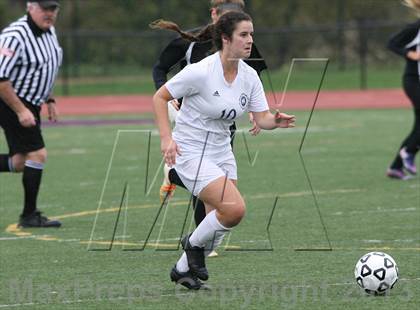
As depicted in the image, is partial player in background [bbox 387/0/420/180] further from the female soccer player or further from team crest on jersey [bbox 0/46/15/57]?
the female soccer player

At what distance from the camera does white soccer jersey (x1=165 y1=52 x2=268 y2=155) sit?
23.1ft

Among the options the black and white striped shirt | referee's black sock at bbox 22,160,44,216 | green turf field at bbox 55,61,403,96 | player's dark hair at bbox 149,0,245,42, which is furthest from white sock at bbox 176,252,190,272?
green turf field at bbox 55,61,403,96

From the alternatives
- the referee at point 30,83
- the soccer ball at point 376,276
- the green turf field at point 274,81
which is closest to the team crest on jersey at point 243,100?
the soccer ball at point 376,276

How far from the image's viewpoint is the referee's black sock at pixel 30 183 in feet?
34.3

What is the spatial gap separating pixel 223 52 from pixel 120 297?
1734 millimetres

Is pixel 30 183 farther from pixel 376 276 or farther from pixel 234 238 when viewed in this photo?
pixel 376 276

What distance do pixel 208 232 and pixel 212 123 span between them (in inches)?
28.5

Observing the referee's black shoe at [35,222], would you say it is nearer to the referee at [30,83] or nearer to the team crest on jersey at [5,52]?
the referee at [30,83]

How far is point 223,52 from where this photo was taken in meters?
7.15

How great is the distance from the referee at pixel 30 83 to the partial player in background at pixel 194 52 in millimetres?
1937

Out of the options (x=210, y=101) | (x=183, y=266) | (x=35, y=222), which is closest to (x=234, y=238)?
(x=35, y=222)

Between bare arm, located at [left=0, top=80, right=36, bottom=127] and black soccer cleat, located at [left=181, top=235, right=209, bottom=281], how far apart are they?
3303 mm

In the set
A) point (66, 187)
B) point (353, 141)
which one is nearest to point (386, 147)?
point (353, 141)

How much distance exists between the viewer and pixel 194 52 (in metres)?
8.57
